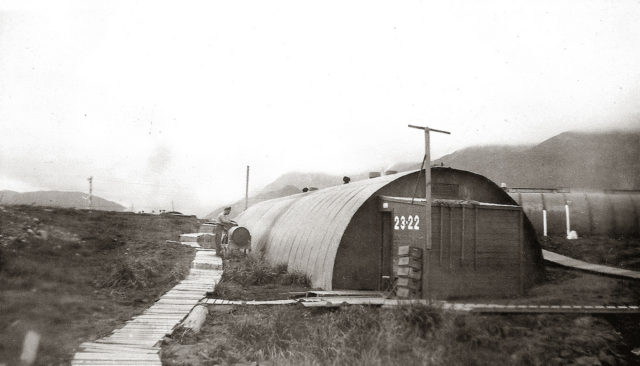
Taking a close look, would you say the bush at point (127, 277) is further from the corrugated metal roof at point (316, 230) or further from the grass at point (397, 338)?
the corrugated metal roof at point (316, 230)

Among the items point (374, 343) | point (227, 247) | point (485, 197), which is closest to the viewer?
point (374, 343)

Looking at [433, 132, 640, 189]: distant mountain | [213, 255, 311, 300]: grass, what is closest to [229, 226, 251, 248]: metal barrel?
[213, 255, 311, 300]: grass

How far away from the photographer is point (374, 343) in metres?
8.11

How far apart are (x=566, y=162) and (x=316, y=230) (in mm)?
64291

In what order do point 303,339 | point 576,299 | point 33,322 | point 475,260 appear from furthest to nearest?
point 475,260, point 576,299, point 303,339, point 33,322

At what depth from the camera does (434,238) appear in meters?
13.6

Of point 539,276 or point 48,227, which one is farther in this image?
point 539,276

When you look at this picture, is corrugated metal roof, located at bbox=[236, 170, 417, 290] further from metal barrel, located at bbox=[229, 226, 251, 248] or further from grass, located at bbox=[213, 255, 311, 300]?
metal barrel, located at bbox=[229, 226, 251, 248]

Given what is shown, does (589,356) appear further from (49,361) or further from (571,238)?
(571,238)

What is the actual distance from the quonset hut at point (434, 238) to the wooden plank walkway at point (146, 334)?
3.89m

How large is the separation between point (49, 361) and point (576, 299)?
39.7ft

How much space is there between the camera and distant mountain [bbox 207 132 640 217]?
6400 cm

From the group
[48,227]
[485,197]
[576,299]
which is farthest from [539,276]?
[48,227]

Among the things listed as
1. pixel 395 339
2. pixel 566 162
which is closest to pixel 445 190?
pixel 395 339
